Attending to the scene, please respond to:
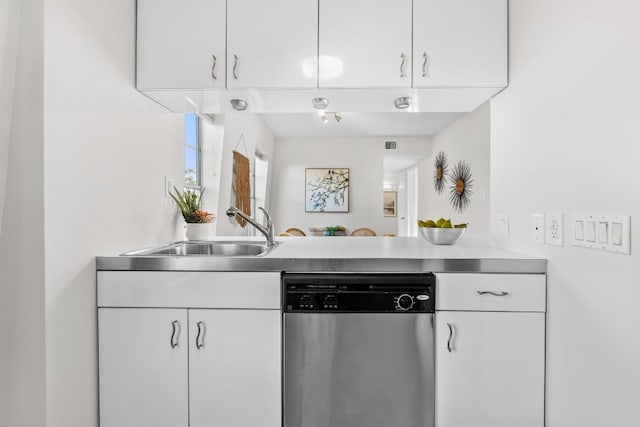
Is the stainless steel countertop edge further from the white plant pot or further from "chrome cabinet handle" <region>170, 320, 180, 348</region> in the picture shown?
the white plant pot

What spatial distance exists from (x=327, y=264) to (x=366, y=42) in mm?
1003

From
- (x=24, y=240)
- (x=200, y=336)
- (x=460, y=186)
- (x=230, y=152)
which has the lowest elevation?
(x=200, y=336)

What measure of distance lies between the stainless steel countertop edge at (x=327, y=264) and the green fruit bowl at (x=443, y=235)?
0.45 m

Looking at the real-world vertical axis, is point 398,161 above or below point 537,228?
above

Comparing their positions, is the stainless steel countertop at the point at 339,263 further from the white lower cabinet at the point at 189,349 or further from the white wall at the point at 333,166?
the white wall at the point at 333,166

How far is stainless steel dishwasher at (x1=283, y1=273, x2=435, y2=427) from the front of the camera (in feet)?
4.65

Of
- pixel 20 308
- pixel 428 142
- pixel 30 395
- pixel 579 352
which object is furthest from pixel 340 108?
pixel 428 142

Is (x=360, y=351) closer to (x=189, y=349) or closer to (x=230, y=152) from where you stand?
(x=189, y=349)

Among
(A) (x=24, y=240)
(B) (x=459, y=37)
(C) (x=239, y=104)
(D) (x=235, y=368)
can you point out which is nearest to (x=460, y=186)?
(B) (x=459, y=37)

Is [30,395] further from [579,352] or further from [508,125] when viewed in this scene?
[508,125]

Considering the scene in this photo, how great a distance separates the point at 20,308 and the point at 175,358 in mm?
551

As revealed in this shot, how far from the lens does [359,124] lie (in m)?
5.68

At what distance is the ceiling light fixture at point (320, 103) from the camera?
1.82m

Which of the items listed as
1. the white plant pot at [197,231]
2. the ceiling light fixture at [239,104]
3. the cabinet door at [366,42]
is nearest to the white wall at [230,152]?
the white plant pot at [197,231]
